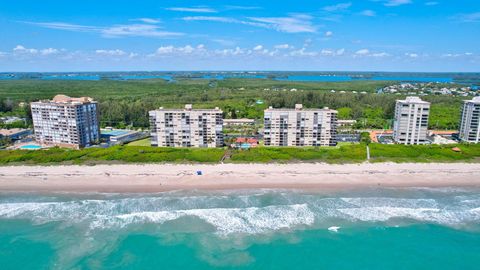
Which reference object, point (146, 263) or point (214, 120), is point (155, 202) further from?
point (214, 120)

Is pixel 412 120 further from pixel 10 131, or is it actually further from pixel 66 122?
pixel 10 131

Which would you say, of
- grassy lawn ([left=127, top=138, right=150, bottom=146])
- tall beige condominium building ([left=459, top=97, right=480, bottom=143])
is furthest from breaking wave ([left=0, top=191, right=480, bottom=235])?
tall beige condominium building ([left=459, top=97, right=480, bottom=143])

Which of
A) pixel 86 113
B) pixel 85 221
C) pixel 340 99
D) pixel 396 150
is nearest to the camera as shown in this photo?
pixel 85 221

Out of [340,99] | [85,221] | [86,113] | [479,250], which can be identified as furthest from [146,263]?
[340,99]

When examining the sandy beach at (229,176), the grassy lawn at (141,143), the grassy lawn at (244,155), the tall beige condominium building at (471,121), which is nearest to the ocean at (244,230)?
the sandy beach at (229,176)

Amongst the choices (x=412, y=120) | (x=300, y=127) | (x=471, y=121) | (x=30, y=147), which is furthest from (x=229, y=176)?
(x=471, y=121)

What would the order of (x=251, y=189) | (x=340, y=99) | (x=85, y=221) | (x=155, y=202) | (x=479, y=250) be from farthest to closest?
1. (x=340, y=99)
2. (x=251, y=189)
3. (x=155, y=202)
4. (x=85, y=221)
5. (x=479, y=250)
